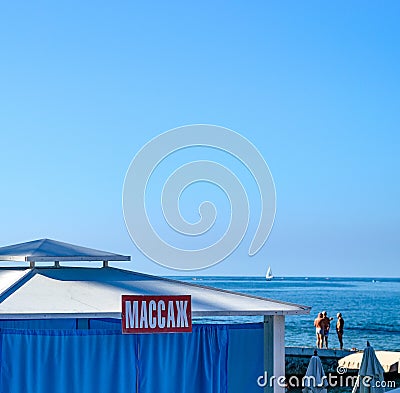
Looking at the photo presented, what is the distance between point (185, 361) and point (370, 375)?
20.6 ft

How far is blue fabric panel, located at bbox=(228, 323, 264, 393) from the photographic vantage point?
8.73 meters

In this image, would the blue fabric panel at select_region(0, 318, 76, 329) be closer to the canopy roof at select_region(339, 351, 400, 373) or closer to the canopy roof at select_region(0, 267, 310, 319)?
the canopy roof at select_region(0, 267, 310, 319)

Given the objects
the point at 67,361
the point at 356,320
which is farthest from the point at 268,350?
the point at 356,320

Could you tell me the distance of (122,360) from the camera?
8.09 metres

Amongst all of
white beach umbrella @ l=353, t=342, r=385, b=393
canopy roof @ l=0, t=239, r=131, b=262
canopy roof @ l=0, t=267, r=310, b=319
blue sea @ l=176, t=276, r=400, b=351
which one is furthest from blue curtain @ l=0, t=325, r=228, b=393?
blue sea @ l=176, t=276, r=400, b=351

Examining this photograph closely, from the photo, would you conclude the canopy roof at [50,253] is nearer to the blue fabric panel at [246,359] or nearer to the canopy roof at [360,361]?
the blue fabric panel at [246,359]

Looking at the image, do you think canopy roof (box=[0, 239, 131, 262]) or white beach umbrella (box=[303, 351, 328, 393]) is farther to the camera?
white beach umbrella (box=[303, 351, 328, 393])

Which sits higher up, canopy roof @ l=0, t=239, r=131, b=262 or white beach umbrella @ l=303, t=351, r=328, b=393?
canopy roof @ l=0, t=239, r=131, b=262

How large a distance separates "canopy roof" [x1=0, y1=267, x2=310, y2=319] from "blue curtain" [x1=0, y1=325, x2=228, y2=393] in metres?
0.29

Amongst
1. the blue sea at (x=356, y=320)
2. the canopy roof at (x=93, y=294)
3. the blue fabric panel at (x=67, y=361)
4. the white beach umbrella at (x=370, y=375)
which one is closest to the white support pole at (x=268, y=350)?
the canopy roof at (x=93, y=294)

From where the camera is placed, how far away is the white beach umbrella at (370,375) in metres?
13.8

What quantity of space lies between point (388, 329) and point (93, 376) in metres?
51.2

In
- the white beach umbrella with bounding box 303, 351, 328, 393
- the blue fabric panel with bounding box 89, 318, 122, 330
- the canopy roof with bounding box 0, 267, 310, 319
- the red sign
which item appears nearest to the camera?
the canopy roof with bounding box 0, 267, 310, 319

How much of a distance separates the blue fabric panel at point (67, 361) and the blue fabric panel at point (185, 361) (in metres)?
0.14
